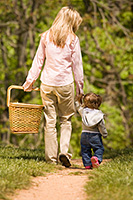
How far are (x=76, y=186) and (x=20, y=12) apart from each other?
35.4 ft

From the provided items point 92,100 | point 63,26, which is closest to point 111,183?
point 92,100

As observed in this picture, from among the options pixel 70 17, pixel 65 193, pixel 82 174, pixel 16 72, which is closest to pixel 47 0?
pixel 16 72

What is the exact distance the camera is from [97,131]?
5195 mm

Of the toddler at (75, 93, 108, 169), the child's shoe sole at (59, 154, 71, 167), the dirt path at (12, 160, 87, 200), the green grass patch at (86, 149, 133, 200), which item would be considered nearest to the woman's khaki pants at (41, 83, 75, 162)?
the child's shoe sole at (59, 154, 71, 167)

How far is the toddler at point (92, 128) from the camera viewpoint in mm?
5102

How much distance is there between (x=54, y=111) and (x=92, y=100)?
576 mm

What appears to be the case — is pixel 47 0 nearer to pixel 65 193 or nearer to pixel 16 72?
pixel 16 72

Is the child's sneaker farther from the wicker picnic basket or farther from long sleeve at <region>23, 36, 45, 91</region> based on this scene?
long sleeve at <region>23, 36, 45, 91</region>

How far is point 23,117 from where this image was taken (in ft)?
16.6

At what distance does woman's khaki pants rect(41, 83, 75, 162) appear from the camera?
521cm

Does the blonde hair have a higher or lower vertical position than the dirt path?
higher

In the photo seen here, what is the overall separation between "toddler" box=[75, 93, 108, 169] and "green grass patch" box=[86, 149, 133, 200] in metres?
0.41

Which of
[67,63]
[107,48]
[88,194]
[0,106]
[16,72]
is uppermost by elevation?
[67,63]

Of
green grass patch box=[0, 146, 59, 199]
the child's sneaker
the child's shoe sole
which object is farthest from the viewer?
the child's shoe sole
